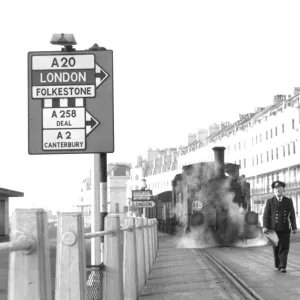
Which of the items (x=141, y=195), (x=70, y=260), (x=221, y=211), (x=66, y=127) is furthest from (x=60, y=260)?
(x=141, y=195)

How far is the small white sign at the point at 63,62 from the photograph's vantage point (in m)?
8.62

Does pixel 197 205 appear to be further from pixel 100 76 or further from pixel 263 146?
pixel 263 146

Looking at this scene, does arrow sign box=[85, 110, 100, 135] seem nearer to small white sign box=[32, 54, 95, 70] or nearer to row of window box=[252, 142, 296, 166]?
small white sign box=[32, 54, 95, 70]

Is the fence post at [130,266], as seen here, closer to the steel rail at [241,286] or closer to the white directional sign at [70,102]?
the steel rail at [241,286]

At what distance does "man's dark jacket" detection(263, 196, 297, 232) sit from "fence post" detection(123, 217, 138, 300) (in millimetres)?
5484

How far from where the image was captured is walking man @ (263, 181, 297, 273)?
1541 cm

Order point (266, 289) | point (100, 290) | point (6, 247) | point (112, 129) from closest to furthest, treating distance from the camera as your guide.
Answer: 1. point (6, 247)
2. point (100, 290)
3. point (112, 129)
4. point (266, 289)

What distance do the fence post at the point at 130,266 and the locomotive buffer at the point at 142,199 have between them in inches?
978

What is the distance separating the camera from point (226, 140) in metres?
115

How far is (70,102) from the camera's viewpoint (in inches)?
337

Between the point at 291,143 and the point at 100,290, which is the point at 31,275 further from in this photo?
the point at 291,143

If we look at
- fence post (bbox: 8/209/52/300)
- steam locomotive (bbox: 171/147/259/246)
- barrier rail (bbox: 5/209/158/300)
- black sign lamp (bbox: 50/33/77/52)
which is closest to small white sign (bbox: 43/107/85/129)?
black sign lamp (bbox: 50/33/77/52)

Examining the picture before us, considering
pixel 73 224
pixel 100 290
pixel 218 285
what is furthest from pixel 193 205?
pixel 73 224

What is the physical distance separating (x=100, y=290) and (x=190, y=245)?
22.8 metres
